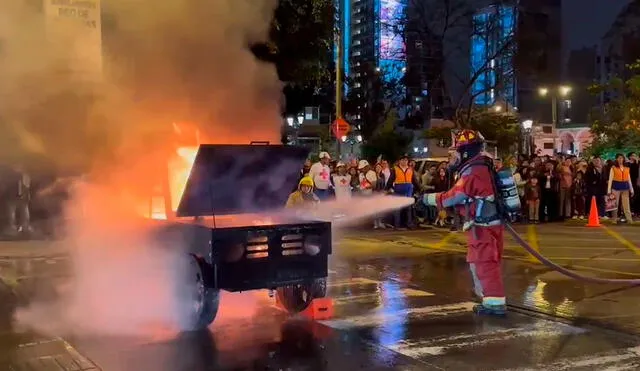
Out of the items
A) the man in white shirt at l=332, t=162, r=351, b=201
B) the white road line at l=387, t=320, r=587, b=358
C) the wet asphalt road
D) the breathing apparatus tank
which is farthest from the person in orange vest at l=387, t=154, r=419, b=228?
the white road line at l=387, t=320, r=587, b=358

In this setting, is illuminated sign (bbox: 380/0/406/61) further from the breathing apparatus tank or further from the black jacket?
the breathing apparatus tank

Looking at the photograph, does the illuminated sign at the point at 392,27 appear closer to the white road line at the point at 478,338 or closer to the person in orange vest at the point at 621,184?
the person in orange vest at the point at 621,184

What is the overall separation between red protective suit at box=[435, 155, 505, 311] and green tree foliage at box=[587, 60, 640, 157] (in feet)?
58.8

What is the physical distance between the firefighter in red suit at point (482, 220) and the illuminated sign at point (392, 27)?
22954mm

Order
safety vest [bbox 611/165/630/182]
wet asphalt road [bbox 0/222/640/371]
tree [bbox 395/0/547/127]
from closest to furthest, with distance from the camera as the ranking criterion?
wet asphalt road [bbox 0/222/640/371], safety vest [bbox 611/165/630/182], tree [bbox 395/0/547/127]

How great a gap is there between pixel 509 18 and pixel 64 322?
26.6m

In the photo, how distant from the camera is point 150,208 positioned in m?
6.55

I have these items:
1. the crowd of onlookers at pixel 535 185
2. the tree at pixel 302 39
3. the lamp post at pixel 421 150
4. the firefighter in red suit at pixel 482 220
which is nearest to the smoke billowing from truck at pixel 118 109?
the tree at pixel 302 39

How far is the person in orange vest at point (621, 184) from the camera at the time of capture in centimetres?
1510

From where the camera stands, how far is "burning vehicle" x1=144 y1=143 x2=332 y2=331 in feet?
18.7

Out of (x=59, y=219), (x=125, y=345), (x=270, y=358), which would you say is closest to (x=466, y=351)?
(x=270, y=358)

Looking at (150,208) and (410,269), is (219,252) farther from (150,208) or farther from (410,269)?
(410,269)

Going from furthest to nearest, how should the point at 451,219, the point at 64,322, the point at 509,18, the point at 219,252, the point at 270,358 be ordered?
the point at 509,18 → the point at 451,219 → the point at 64,322 → the point at 219,252 → the point at 270,358

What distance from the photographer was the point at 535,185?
1550cm
